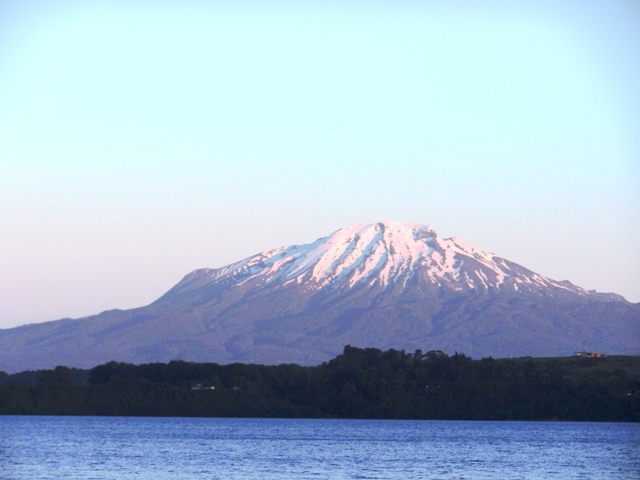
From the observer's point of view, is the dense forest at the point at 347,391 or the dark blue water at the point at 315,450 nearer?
the dark blue water at the point at 315,450

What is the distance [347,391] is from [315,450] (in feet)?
114

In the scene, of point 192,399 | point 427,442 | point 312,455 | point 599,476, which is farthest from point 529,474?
point 192,399

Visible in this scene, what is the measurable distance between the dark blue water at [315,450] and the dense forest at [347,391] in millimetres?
2923

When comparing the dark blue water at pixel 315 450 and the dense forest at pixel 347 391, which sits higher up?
the dense forest at pixel 347 391

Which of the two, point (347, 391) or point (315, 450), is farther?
point (347, 391)

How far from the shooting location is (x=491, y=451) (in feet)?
235

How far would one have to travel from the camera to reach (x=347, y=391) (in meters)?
105

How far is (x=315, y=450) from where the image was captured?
7044 centimetres

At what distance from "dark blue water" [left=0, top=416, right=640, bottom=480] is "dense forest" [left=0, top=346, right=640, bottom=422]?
292cm

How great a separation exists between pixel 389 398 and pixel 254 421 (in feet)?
41.3

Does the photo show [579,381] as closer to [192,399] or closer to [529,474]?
[192,399]

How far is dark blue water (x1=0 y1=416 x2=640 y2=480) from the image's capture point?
56.9m

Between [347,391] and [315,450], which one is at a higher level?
[347,391]

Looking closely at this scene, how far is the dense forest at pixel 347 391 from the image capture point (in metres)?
103
